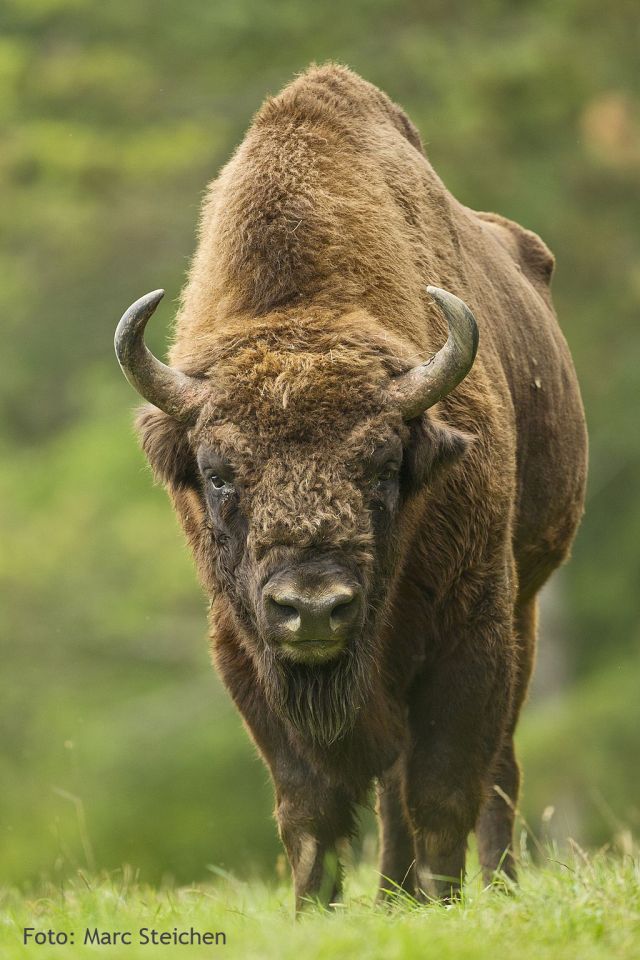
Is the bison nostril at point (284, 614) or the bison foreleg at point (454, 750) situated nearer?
the bison nostril at point (284, 614)

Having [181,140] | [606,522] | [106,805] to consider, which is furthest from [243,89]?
[106,805]

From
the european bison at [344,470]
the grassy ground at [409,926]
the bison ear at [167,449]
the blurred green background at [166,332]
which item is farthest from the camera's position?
the blurred green background at [166,332]

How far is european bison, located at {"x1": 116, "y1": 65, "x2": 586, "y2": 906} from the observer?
17.9 ft

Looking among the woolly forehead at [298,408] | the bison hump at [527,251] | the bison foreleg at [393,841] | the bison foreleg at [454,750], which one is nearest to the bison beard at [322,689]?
the bison foreleg at [454,750]

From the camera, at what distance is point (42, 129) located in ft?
56.6

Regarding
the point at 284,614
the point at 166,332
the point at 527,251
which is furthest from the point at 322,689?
the point at 166,332

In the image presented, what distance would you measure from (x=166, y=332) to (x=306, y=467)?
1222 cm

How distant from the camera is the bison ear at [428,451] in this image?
5.80 metres

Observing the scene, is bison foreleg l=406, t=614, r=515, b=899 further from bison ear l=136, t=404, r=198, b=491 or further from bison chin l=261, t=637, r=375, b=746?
bison ear l=136, t=404, r=198, b=491

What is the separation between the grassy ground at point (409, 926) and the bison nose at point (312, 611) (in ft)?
3.02

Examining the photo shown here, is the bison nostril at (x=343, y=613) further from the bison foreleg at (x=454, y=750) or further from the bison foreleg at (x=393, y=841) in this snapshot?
the bison foreleg at (x=393, y=841)

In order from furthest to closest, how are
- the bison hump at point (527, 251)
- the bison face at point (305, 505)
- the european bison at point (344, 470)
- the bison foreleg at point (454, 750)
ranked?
1. the bison hump at point (527, 251)
2. the bison foreleg at point (454, 750)
3. the european bison at point (344, 470)
4. the bison face at point (305, 505)

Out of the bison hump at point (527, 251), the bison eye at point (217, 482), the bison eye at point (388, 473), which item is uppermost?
the bison hump at point (527, 251)

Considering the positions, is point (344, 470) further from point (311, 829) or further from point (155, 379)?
point (311, 829)
